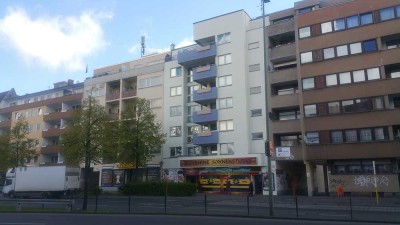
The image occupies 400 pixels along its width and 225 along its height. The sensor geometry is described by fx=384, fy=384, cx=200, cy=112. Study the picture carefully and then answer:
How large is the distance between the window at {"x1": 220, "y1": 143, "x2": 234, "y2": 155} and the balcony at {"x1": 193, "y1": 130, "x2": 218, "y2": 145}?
106 centimetres

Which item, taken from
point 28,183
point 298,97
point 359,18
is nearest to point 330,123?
point 298,97

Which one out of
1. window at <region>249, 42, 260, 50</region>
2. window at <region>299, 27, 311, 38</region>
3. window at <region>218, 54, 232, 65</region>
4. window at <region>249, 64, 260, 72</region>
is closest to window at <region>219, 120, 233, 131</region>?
window at <region>249, 64, 260, 72</region>

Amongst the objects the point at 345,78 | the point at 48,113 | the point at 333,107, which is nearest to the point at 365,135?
the point at 333,107

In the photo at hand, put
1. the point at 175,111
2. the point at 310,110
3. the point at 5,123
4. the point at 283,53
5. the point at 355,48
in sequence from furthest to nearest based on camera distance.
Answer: the point at 5,123 < the point at 175,111 < the point at 283,53 < the point at 310,110 < the point at 355,48

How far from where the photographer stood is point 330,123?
130 ft

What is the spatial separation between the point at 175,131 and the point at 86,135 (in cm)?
2674

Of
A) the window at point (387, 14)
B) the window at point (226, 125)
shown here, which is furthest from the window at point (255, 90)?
the window at point (387, 14)

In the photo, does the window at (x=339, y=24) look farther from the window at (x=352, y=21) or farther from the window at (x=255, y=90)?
the window at (x=255, y=90)

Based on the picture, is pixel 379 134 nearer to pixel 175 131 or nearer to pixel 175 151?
pixel 175 151

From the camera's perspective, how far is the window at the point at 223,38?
49969 mm

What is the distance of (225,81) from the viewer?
49.1m

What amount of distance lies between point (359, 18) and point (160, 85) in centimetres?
2801

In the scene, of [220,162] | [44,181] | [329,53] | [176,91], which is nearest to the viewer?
[44,181]

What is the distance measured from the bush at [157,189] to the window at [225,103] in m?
12.3
